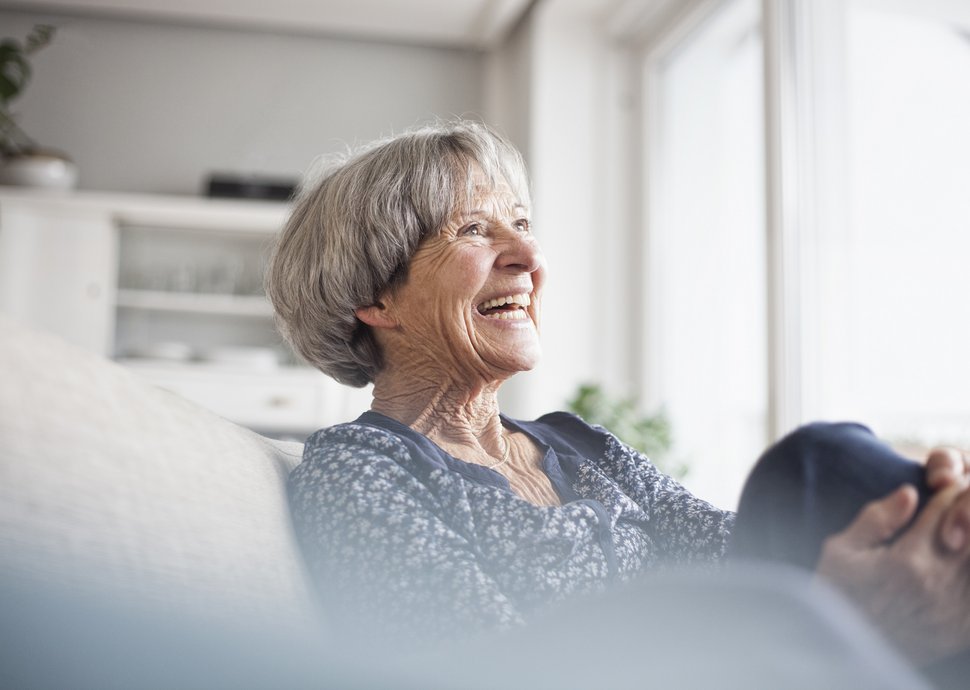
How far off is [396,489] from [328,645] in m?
0.20

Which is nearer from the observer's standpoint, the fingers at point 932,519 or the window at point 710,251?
the fingers at point 932,519

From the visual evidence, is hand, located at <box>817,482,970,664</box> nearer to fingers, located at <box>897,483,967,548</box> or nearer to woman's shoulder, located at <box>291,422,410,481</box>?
fingers, located at <box>897,483,967,548</box>

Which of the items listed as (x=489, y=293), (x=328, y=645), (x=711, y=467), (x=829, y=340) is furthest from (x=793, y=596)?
(x=711, y=467)

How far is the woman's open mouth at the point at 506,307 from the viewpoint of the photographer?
4.03 feet

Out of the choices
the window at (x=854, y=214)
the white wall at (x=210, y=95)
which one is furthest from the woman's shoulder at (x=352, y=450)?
the white wall at (x=210, y=95)

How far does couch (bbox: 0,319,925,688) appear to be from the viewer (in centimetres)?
57

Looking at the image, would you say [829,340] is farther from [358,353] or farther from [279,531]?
[279,531]

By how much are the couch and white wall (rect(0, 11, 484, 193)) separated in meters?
4.38

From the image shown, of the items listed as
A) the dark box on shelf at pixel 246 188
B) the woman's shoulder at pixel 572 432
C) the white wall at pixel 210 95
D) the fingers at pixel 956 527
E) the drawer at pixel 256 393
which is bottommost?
the fingers at pixel 956 527

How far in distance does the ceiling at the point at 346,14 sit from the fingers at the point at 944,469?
13.2 ft

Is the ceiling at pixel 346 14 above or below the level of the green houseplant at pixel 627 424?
above

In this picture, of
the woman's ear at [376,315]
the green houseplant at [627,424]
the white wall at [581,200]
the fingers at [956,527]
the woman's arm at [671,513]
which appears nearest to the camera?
the fingers at [956,527]

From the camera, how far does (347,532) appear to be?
0.86 metres

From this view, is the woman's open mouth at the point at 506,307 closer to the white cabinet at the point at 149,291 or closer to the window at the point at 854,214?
the window at the point at 854,214
